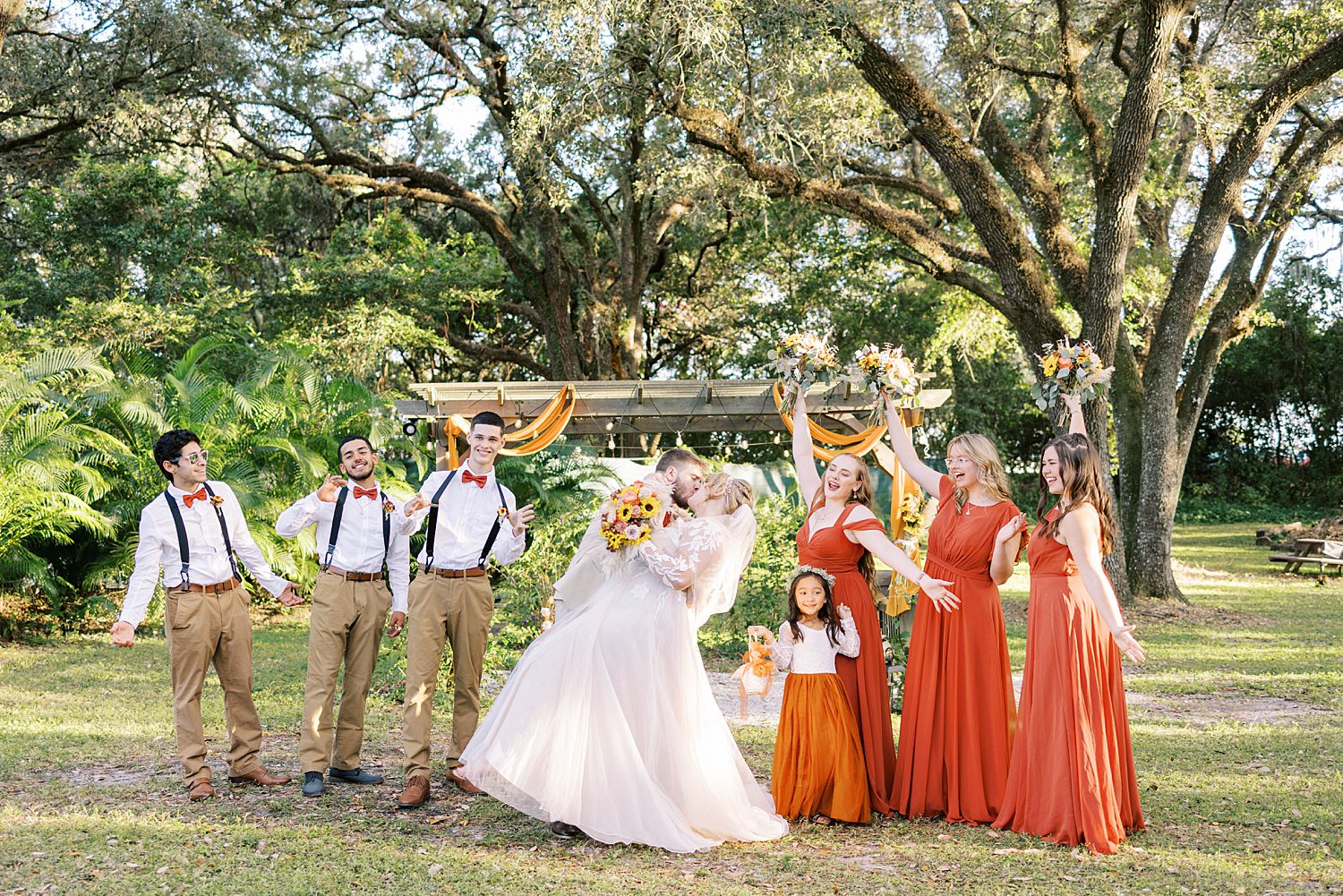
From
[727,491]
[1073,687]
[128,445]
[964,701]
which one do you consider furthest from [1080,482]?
[128,445]

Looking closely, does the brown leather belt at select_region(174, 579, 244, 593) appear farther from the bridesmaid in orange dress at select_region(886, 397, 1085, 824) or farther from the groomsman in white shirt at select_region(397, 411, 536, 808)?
the bridesmaid in orange dress at select_region(886, 397, 1085, 824)

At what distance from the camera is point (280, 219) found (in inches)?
963

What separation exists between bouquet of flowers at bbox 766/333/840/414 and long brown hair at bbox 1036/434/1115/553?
1467 mm

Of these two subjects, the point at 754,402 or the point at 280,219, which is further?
the point at 280,219

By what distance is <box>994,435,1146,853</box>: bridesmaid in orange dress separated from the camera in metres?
5.22

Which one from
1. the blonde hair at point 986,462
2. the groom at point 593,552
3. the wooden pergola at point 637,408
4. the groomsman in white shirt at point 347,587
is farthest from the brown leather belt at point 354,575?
the wooden pergola at point 637,408

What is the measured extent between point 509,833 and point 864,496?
2.46 meters

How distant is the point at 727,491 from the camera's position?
563 centimetres

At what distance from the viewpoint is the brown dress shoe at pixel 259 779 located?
20.6ft

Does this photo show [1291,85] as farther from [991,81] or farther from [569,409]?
[569,409]

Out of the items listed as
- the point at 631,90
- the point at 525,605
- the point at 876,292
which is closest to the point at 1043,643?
the point at 525,605

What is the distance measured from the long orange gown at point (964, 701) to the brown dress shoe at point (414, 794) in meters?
2.44

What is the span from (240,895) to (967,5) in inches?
487

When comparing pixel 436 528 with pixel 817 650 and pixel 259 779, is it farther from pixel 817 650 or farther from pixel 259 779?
pixel 817 650
